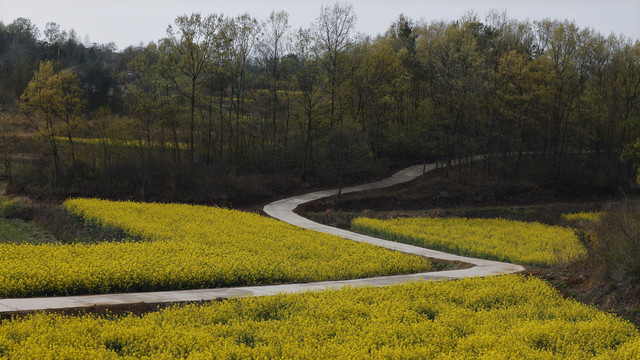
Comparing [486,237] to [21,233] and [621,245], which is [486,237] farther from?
[21,233]

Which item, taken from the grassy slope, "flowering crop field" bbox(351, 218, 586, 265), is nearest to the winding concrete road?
"flowering crop field" bbox(351, 218, 586, 265)

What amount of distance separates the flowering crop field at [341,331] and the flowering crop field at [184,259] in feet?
→ 7.69

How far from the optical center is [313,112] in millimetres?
44000

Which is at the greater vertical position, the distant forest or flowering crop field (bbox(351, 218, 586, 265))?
the distant forest

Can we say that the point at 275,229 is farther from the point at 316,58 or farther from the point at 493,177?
the point at 493,177

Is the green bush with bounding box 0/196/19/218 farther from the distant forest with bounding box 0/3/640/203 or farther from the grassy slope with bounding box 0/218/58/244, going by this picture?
the distant forest with bounding box 0/3/640/203

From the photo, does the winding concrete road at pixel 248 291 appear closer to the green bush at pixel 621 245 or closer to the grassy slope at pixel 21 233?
the green bush at pixel 621 245

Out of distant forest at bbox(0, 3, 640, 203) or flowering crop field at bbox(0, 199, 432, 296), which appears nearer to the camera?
flowering crop field at bbox(0, 199, 432, 296)

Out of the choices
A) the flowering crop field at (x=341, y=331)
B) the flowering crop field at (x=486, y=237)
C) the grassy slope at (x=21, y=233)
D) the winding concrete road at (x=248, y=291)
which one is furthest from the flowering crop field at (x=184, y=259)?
the flowering crop field at (x=486, y=237)

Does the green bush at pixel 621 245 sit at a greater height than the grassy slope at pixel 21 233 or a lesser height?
greater

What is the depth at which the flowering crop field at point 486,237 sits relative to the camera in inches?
804

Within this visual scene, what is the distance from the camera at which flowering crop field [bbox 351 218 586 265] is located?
20422 millimetres

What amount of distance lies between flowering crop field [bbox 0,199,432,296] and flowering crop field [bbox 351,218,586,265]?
392cm

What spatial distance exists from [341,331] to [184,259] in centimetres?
653
